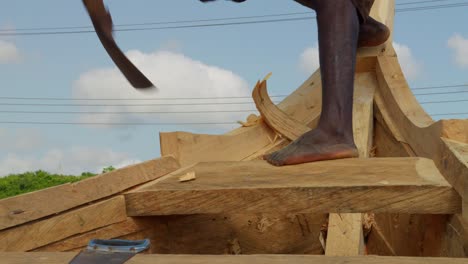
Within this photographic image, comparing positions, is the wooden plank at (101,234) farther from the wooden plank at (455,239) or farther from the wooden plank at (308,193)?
the wooden plank at (455,239)

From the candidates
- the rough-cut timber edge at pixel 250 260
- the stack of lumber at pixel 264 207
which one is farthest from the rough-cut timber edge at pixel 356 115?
the rough-cut timber edge at pixel 250 260


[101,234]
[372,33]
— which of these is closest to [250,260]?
[101,234]

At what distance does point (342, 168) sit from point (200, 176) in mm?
368

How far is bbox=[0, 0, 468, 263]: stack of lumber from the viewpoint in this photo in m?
1.14

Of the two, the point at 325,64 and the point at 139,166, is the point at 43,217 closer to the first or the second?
the point at 139,166

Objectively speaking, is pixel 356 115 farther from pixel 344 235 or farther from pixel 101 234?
pixel 101 234

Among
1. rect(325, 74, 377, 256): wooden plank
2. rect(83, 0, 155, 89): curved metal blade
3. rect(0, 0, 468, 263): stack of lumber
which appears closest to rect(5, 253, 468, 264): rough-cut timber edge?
rect(0, 0, 468, 263): stack of lumber

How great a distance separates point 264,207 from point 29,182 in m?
7.49

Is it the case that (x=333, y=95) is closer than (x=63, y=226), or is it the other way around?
(x=63, y=226)

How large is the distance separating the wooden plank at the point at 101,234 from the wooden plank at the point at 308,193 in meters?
0.03

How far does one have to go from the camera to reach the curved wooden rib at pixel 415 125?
1.20 metres

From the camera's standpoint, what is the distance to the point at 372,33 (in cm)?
212

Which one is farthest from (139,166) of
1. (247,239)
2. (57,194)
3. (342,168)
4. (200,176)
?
(342,168)

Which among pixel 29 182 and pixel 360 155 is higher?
pixel 360 155
